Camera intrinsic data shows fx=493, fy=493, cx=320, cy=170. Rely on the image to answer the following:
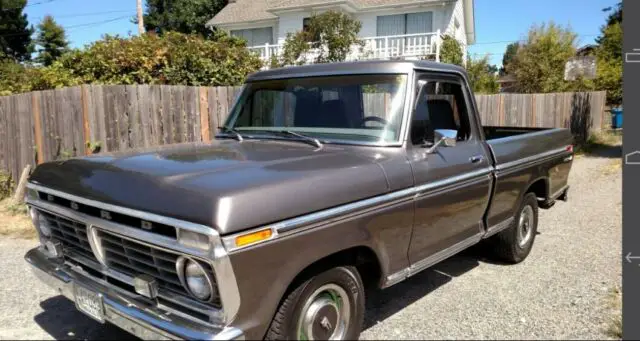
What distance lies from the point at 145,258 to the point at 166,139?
5.27 m

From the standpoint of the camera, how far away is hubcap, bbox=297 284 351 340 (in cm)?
291

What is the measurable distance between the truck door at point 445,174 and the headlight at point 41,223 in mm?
2621

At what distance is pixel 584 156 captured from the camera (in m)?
13.9

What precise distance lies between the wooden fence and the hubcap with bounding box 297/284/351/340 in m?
5.24

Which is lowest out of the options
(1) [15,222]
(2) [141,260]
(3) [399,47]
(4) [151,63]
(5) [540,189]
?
(1) [15,222]

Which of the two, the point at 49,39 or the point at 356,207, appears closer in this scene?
the point at 356,207

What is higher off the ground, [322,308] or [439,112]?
[439,112]

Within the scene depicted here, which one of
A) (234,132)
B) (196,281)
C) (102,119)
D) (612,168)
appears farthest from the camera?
(612,168)

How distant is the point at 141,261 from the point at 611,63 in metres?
25.9

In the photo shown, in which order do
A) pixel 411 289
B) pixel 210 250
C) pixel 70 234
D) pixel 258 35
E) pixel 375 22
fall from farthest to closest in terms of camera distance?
pixel 258 35, pixel 375 22, pixel 411 289, pixel 70 234, pixel 210 250

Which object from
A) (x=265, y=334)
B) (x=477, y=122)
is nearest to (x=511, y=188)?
(x=477, y=122)

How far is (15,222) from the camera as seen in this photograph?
7.05 meters

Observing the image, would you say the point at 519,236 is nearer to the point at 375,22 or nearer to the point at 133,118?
the point at 133,118

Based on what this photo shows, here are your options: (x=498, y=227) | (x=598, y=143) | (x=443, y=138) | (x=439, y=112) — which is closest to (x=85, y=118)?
(x=439, y=112)
